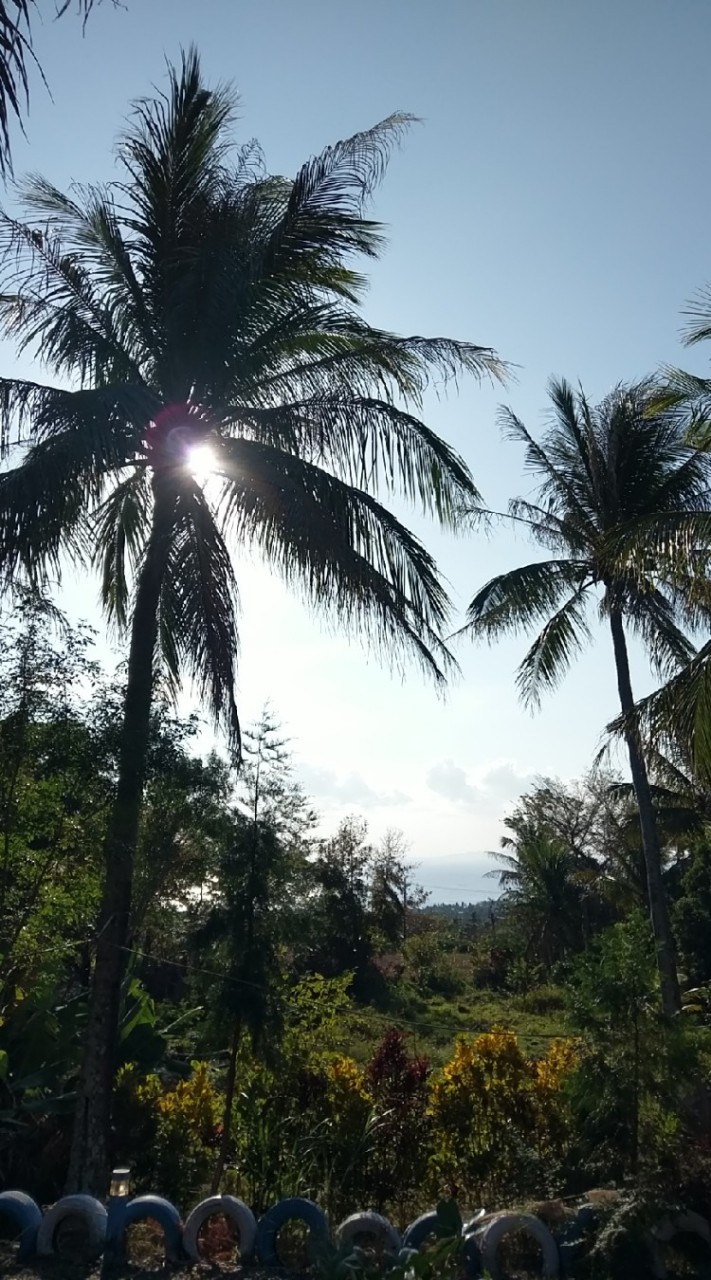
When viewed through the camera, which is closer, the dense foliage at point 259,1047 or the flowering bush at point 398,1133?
the dense foliage at point 259,1047

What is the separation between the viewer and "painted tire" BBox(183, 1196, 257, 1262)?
21.5 feet

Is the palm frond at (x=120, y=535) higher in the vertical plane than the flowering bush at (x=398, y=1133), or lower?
higher

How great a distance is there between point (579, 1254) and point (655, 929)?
4885 mm

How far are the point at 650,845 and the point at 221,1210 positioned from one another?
20.9 ft

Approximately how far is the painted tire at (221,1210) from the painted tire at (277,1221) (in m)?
0.07

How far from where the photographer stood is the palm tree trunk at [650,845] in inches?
399

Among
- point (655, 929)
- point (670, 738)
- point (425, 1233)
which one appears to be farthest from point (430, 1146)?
point (670, 738)

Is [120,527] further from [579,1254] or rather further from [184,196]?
[579,1254]

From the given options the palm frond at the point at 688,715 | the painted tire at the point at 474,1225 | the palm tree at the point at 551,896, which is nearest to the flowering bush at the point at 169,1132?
the painted tire at the point at 474,1225

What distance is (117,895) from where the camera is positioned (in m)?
7.95

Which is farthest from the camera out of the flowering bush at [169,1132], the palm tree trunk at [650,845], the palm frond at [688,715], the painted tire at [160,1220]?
the palm tree trunk at [650,845]

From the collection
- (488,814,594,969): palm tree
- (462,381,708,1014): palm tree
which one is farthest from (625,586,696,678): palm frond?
(488,814,594,969): palm tree

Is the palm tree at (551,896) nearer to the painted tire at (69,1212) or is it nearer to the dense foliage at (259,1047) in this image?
the dense foliage at (259,1047)

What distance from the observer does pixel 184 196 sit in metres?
9.04
